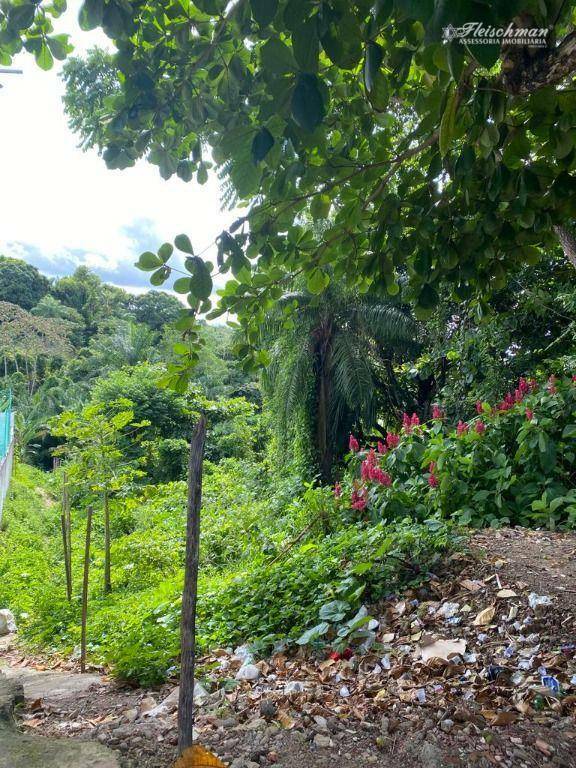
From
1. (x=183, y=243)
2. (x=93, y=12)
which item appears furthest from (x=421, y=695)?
(x=93, y=12)

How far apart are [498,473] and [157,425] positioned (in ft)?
35.5

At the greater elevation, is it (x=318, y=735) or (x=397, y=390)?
(x=397, y=390)

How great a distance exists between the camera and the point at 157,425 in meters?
13.8

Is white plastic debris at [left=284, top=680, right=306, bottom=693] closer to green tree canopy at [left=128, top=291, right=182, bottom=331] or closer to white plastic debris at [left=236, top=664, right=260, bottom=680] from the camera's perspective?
white plastic debris at [left=236, top=664, right=260, bottom=680]

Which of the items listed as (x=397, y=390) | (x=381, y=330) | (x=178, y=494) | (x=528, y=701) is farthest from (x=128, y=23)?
(x=178, y=494)

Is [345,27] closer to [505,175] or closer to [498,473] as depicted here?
[505,175]

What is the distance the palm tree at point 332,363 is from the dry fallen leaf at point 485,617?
5594mm

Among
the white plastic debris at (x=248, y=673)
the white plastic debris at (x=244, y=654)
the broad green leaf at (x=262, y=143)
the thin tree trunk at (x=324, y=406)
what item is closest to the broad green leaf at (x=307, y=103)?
the broad green leaf at (x=262, y=143)

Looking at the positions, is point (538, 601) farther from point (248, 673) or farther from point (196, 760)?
point (196, 760)

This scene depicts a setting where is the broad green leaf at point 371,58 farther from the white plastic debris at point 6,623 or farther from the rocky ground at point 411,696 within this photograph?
the white plastic debris at point 6,623

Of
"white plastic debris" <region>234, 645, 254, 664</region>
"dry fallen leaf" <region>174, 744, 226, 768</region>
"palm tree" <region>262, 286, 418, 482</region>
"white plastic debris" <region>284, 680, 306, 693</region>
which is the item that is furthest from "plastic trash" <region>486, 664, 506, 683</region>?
"palm tree" <region>262, 286, 418, 482</region>

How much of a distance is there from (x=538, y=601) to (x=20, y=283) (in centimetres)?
2912

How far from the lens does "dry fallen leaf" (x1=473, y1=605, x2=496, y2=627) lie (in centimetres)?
264

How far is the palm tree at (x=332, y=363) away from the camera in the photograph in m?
8.34
